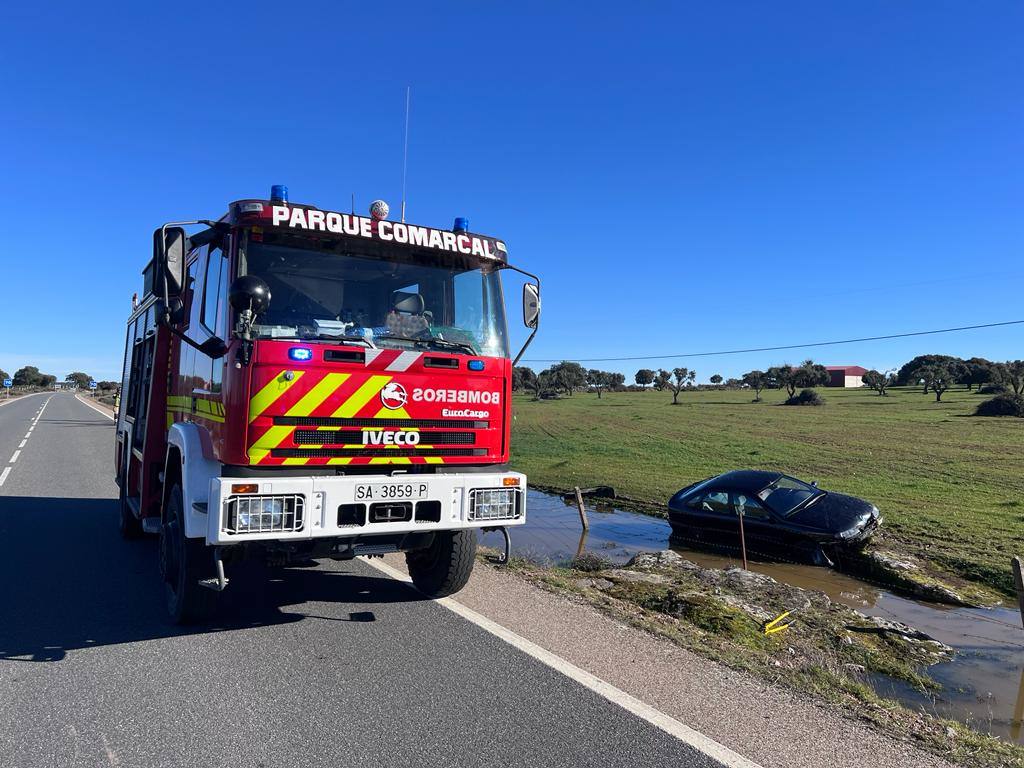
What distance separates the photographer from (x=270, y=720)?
364cm

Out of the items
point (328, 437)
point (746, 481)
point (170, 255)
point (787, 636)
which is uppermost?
point (170, 255)

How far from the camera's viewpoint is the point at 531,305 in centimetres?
582

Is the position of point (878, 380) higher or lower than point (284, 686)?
higher

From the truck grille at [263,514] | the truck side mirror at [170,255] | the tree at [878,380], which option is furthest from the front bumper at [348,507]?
the tree at [878,380]

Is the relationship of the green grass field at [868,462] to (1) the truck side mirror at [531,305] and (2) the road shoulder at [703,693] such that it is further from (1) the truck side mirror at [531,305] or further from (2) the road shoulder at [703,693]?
(1) the truck side mirror at [531,305]

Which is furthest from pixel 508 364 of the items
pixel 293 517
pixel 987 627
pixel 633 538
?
pixel 633 538

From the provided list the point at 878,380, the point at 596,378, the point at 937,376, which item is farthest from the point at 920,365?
the point at 596,378

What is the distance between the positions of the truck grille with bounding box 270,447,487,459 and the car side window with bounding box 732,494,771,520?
287 inches

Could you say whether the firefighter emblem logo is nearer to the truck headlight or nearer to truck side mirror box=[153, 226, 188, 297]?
the truck headlight

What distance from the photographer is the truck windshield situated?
187 inches

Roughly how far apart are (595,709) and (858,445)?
28570 millimetres

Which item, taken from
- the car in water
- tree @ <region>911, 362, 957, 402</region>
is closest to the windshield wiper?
the car in water

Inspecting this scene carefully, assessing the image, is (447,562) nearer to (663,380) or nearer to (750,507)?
(750,507)

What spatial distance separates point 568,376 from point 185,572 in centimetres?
9851
